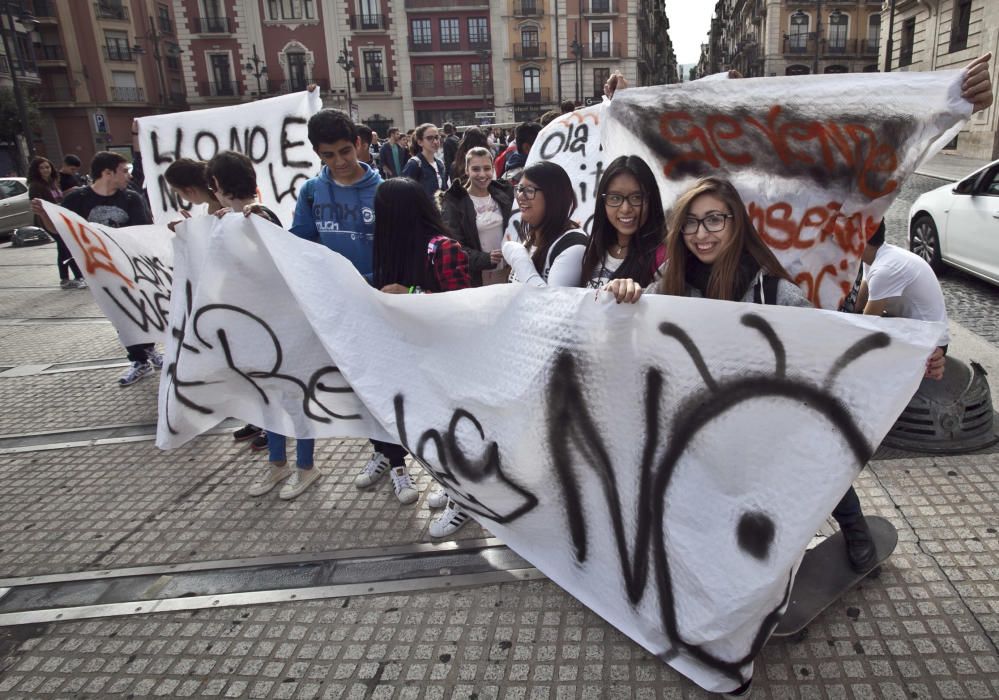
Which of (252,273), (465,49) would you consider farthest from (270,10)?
(252,273)

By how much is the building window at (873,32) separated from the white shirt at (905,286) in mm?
56869

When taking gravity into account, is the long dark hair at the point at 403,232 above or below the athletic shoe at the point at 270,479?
above

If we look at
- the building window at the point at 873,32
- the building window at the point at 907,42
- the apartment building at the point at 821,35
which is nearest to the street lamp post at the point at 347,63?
the apartment building at the point at 821,35

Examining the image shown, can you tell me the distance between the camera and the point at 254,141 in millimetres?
5152

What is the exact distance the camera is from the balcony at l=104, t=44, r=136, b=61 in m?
44.9

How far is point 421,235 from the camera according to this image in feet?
10.5

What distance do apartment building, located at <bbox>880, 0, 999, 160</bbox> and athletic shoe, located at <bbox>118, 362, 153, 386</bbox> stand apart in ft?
78.0

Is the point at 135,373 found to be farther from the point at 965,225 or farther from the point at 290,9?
the point at 290,9

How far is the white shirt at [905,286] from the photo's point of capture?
313cm

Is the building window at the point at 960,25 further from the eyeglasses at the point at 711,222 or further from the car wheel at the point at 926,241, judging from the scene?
the eyeglasses at the point at 711,222

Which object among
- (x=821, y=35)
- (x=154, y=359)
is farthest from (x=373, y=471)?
(x=821, y=35)

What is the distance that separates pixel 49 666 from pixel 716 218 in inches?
112

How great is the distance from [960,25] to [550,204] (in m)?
28.9

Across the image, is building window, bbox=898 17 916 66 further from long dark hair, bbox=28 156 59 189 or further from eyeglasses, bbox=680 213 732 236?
eyeglasses, bbox=680 213 732 236
